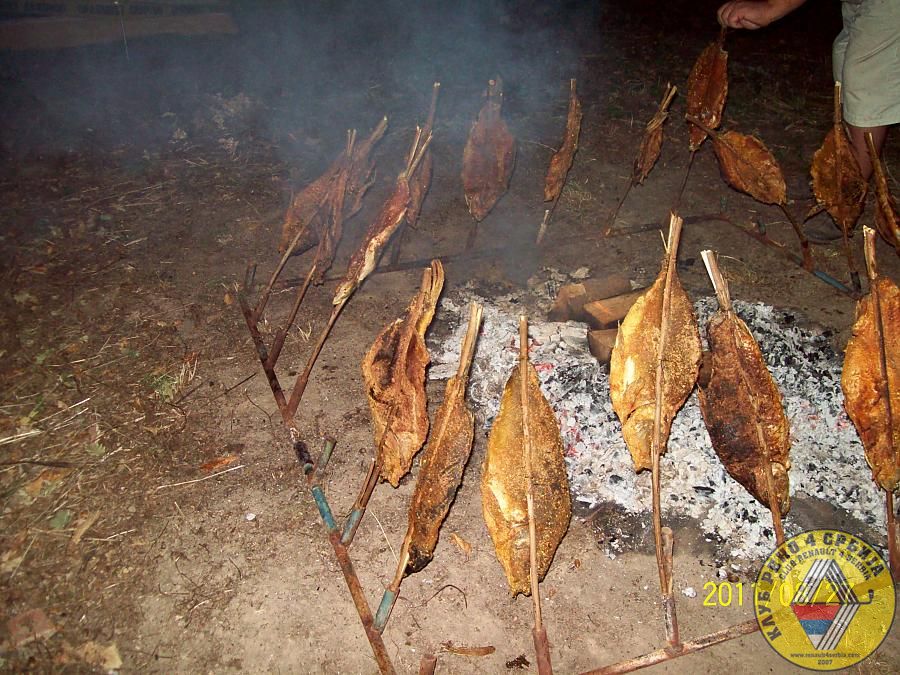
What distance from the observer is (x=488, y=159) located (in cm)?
433

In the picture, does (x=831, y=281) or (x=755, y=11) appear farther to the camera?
(x=831, y=281)

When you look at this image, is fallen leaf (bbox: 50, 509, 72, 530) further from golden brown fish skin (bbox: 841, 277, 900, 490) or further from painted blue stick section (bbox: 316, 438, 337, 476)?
golden brown fish skin (bbox: 841, 277, 900, 490)

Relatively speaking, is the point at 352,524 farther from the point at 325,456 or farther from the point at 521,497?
the point at 521,497

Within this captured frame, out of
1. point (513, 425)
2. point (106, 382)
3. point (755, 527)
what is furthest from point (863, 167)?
point (106, 382)

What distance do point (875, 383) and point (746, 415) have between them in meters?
0.69

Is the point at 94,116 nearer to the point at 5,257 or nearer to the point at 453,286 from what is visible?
the point at 5,257

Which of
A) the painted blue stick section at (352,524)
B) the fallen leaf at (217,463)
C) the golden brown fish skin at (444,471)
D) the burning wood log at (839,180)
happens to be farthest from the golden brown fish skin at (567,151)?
the fallen leaf at (217,463)

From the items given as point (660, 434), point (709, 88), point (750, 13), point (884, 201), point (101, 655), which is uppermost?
point (750, 13)

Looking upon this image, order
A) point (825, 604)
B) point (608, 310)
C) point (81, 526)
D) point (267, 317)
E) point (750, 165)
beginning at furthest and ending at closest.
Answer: point (267, 317) → point (750, 165) → point (608, 310) → point (81, 526) → point (825, 604)

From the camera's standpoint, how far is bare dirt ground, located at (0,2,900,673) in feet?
8.74

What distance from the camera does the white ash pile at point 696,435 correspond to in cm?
300

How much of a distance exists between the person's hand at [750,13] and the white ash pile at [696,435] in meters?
2.09

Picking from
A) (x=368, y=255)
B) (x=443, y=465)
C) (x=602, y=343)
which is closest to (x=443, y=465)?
(x=443, y=465)
